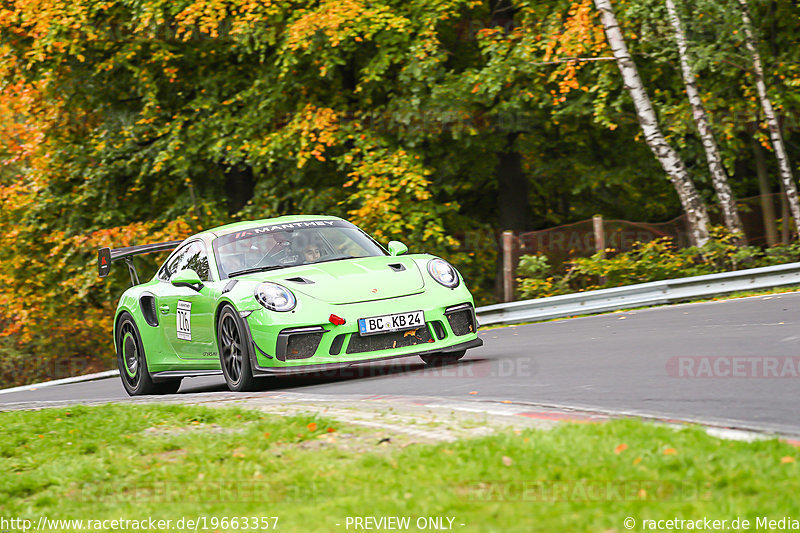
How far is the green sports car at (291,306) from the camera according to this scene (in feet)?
29.7

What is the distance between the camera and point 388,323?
358 inches

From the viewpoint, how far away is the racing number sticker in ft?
33.6

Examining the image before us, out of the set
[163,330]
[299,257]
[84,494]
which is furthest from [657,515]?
[163,330]

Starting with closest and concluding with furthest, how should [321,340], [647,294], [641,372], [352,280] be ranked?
[641,372] → [321,340] → [352,280] → [647,294]

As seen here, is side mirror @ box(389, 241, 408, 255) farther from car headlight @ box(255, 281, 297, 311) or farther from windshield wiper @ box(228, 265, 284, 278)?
car headlight @ box(255, 281, 297, 311)

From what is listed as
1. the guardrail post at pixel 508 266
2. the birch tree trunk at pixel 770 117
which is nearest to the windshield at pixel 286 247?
the guardrail post at pixel 508 266

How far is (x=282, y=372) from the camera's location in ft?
29.7

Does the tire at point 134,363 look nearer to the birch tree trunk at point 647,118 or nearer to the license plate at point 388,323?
the license plate at point 388,323

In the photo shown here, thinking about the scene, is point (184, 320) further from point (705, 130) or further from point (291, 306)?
point (705, 130)

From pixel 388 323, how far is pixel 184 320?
2298mm

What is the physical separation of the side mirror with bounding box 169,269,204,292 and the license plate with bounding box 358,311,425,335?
1.79m

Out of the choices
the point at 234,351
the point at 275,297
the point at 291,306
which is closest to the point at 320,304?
the point at 291,306

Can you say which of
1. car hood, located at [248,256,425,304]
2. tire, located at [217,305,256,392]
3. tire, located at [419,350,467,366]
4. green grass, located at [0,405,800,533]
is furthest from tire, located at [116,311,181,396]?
green grass, located at [0,405,800,533]

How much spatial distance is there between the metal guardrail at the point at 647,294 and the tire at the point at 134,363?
636 cm
